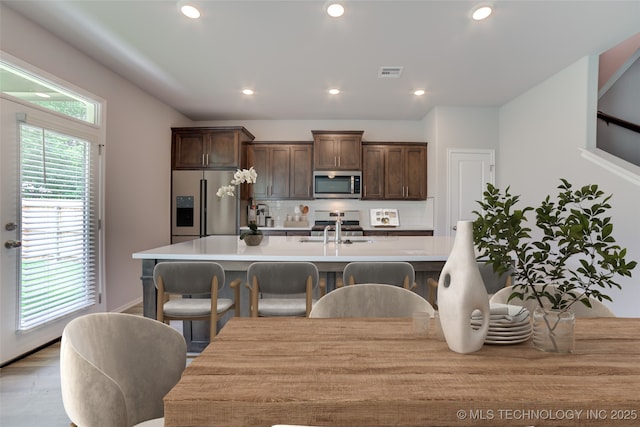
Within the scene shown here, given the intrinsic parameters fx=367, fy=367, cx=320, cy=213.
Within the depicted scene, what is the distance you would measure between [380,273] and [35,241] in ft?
8.87

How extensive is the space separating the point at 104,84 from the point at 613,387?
178 inches

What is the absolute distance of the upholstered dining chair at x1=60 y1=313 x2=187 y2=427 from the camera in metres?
0.86

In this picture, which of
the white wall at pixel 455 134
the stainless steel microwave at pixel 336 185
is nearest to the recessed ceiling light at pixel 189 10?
the stainless steel microwave at pixel 336 185

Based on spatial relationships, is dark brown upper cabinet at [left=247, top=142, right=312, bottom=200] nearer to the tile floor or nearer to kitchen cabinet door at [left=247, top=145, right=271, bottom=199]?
kitchen cabinet door at [left=247, top=145, right=271, bottom=199]

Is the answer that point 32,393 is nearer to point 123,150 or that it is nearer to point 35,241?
point 35,241

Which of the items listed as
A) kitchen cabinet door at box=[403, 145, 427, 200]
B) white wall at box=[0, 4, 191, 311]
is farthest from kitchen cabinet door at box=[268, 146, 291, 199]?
kitchen cabinet door at box=[403, 145, 427, 200]

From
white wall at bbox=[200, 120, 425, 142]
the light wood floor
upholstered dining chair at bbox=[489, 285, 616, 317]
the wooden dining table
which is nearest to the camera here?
the wooden dining table

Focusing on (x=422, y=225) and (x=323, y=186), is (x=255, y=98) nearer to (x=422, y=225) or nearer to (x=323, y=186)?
(x=323, y=186)

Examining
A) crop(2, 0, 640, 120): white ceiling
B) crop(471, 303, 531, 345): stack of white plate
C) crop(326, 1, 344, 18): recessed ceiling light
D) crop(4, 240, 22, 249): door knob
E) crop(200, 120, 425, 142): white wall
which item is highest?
crop(2, 0, 640, 120): white ceiling

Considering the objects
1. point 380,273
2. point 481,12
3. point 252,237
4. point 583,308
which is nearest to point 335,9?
point 481,12

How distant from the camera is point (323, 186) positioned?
5.73 m

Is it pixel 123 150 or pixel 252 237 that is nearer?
pixel 252 237

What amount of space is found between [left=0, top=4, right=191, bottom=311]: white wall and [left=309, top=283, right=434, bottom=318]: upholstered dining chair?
3122mm

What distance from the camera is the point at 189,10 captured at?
2.74 m
